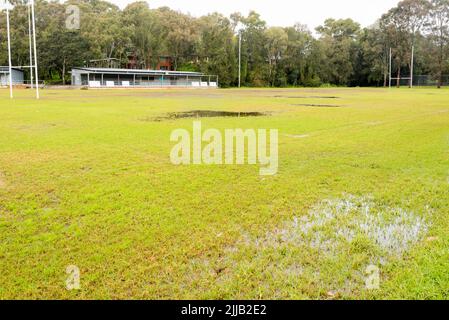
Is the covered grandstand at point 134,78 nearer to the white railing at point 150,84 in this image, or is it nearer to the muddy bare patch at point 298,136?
the white railing at point 150,84

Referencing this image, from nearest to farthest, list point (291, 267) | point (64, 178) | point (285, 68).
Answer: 1. point (291, 267)
2. point (64, 178)
3. point (285, 68)

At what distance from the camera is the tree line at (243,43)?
207ft

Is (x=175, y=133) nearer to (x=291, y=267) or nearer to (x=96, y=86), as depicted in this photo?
(x=291, y=267)

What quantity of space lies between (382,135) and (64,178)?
29.1 ft

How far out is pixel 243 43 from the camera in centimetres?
7388

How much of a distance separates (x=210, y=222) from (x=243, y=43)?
71911mm

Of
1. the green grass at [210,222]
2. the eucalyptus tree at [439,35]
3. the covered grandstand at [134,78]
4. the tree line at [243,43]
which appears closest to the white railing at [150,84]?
the covered grandstand at [134,78]

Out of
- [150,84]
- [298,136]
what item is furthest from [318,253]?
[150,84]

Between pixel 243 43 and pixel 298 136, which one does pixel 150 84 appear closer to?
pixel 243 43

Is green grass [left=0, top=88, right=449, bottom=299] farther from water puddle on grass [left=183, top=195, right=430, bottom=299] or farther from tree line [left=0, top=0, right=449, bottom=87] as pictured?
tree line [left=0, top=0, right=449, bottom=87]

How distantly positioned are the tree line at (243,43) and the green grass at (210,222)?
5807 cm

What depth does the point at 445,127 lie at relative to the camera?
577 inches
